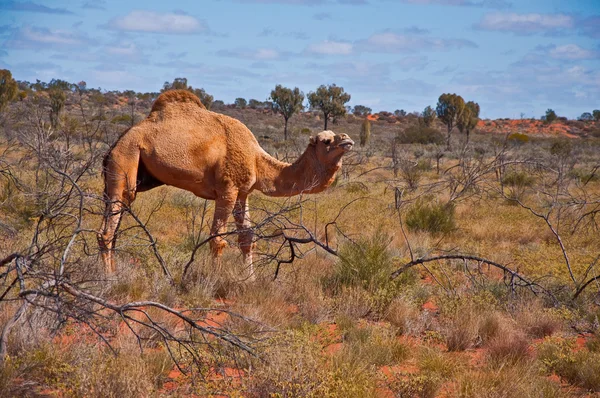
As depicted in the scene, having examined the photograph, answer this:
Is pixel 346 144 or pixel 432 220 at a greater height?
pixel 346 144

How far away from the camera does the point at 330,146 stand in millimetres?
7977

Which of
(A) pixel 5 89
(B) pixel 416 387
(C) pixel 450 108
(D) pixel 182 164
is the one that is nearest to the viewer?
(B) pixel 416 387

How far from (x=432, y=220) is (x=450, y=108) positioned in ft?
109

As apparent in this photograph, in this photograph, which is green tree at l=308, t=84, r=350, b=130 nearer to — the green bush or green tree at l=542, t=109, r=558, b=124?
the green bush

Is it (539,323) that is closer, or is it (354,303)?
(539,323)

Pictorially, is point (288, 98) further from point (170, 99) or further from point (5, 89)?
point (170, 99)

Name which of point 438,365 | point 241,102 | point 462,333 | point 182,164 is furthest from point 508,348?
point 241,102

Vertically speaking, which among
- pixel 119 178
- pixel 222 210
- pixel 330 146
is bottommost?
pixel 222 210

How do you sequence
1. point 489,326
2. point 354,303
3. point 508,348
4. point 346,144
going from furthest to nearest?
point 346,144 → point 354,303 → point 489,326 → point 508,348

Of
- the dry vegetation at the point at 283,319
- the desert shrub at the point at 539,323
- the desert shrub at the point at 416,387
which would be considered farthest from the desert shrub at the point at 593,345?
the desert shrub at the point at 416,387

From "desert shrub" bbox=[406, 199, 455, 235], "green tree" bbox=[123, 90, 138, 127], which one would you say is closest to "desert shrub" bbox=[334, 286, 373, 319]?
"green tree" bbox=[123, 90, 138, 127]

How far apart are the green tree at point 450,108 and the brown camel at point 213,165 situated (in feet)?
122

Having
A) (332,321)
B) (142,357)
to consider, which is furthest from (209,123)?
(142,357)

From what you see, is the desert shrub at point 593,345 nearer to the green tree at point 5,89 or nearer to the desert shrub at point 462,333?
the desert shrub at point 462,333
